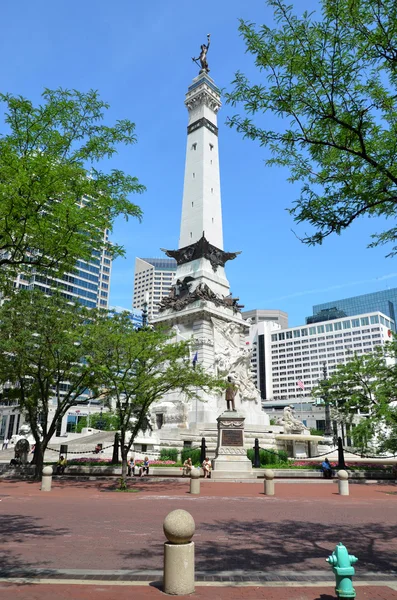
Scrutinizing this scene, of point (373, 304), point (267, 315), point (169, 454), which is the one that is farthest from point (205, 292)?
point (373, 304)

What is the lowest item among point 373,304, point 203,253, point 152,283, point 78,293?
point 203,253

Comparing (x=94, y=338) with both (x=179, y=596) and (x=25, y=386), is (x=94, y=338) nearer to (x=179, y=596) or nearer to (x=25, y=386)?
(x=25, y=386)

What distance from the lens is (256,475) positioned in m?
23.7

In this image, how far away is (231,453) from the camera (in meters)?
24.7

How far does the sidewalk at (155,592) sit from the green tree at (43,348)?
15.5m

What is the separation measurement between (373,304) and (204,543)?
19306 centimetres

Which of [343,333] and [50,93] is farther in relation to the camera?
[343,333]

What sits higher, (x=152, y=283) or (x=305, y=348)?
(x=152, y=283)

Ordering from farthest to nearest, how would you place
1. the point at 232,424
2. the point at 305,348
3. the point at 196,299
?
1. the point at 305,348
2. the point at 196,299
3. the point at 232,424

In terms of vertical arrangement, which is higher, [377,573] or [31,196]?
[31,196]

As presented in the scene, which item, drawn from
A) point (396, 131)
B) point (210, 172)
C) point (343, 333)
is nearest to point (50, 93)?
point (396, 131)

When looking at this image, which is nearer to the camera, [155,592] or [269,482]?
[155,592]

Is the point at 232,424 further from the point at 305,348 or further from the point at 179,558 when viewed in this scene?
the point at 305,348

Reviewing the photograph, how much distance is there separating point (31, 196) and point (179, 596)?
768cm
